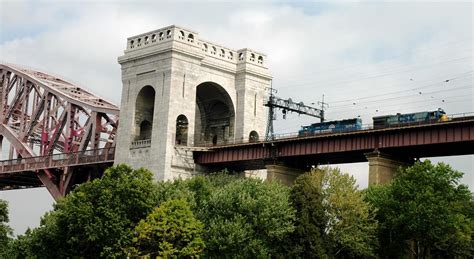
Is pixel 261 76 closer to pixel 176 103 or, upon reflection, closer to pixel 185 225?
pixel 176 103

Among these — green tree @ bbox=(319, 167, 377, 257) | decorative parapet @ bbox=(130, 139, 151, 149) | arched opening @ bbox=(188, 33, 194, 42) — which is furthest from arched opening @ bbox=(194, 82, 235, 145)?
green tree @ bbox=(319, 167, 377, 257)

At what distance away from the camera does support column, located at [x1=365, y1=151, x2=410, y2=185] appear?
95000 millimetres

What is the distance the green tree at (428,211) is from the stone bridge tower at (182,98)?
112ft

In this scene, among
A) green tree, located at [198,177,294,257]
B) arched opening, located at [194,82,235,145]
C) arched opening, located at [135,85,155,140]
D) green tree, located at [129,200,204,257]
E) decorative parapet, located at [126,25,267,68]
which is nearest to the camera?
green tree, located at [129,200,204,257]

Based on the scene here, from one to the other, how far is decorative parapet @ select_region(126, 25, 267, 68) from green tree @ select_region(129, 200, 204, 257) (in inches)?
1668

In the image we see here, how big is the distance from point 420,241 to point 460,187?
7839 mm

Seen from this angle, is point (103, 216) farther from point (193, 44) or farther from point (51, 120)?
point (51, 120)

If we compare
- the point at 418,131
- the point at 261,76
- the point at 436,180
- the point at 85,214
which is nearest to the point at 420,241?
the point at 436,180

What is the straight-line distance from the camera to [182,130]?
116688 millimetres

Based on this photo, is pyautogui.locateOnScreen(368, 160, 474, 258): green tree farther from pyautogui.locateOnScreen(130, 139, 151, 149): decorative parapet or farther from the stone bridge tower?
pyautogui.locateOnScreen(130, 139, 151, 149): decorative parapet

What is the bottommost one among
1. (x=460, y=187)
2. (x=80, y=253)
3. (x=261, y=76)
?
(x=80, y=253)

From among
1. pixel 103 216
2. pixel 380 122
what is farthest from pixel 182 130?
pixel 103 216

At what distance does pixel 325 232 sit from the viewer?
80188 mm

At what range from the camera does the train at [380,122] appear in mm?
94438
